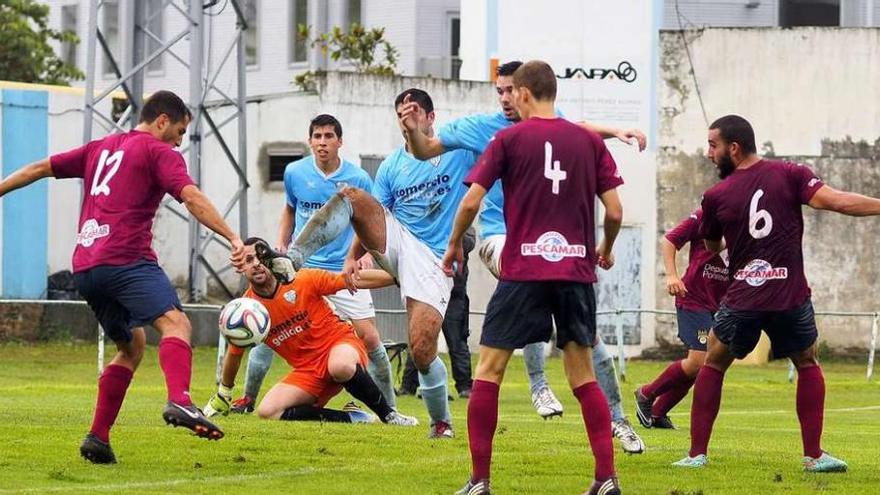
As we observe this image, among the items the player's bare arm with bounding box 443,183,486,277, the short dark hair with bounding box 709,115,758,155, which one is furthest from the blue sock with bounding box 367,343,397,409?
the player's bare arm with bounding box 443,183,486,277

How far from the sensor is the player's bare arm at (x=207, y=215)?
9.81m

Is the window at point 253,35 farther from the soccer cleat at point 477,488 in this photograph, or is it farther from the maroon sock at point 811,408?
the soccer cleat at point 477,488

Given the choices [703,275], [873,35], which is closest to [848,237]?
[873,35]

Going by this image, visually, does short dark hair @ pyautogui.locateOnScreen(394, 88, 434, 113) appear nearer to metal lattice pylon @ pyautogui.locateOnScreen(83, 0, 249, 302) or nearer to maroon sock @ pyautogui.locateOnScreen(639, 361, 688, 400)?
maroon sock @ pyautogui.locateOnScreen(639, 361, 688, 400)

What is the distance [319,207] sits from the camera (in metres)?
15.4

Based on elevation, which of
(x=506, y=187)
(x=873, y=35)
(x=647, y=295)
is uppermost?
(x=873, y=35)

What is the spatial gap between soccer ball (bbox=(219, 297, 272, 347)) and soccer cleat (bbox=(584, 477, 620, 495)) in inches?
132

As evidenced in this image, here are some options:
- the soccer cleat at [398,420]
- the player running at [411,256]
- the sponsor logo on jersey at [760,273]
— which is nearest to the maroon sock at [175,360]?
the player running at [411,256]

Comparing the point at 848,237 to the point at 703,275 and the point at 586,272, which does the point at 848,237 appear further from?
the point at 586,272

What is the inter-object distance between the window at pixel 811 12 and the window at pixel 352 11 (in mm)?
9907

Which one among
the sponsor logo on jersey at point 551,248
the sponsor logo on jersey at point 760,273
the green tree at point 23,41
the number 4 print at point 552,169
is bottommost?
the sponsor logo on jersey at point 760,273

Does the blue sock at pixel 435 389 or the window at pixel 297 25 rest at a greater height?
the window at pixel 297 25

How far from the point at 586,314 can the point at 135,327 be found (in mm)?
2576

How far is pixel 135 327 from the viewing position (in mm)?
10125
